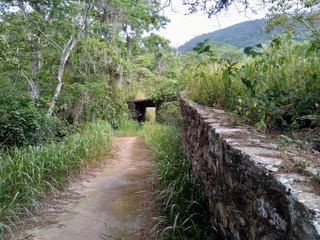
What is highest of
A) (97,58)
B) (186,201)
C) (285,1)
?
(285,1)

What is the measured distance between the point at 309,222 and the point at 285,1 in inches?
414

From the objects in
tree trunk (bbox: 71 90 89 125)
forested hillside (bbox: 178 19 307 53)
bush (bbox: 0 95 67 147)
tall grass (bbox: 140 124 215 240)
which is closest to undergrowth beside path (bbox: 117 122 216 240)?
tall grass (bbox: 140 124 215 240)

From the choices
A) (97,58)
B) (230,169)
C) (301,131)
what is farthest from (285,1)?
(230,169)

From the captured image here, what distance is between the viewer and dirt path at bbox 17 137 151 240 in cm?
315

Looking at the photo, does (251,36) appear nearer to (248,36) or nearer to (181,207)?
(248,36)

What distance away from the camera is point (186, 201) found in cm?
322

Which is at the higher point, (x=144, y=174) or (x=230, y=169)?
(x=230, y=169)

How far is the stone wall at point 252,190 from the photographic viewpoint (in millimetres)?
1140

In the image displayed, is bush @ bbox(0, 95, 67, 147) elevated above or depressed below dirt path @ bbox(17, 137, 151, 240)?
above

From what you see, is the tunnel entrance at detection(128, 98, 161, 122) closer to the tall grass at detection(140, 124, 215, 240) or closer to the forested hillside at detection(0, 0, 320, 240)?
the forested hillside at detection(0, 0, 320, 240)

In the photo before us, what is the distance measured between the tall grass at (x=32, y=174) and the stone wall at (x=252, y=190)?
220 cm

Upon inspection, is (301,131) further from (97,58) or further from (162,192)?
(97,58)

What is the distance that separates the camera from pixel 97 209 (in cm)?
384

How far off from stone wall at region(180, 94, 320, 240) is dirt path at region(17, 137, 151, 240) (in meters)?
1.18
